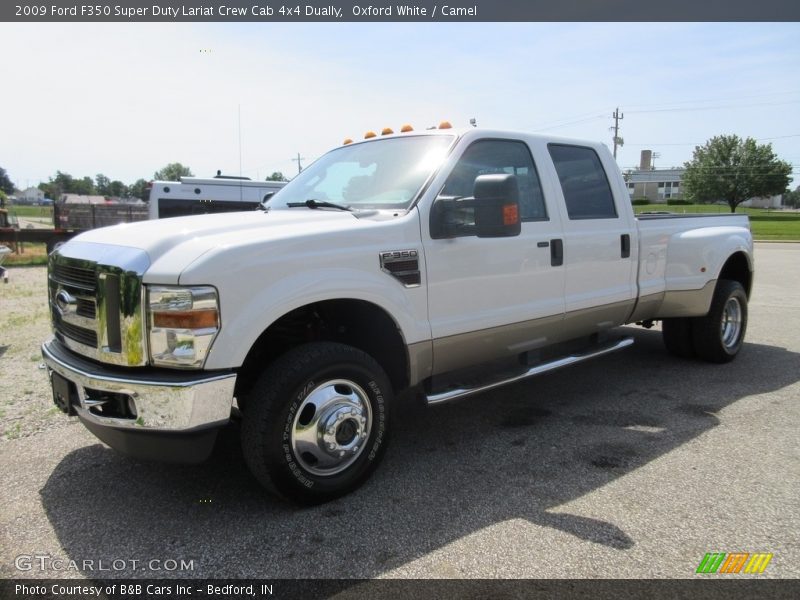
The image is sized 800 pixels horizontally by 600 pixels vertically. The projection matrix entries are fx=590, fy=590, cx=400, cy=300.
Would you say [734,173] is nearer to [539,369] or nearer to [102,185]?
[539,369]

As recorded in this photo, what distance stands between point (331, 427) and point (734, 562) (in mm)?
1872

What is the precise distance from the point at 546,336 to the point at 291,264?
6.81 ft

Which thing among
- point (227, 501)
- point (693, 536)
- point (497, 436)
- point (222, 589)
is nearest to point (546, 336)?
point (497, 436)

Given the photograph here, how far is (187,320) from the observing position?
2533 millimetres

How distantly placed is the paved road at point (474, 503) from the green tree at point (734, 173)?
75.6 meters

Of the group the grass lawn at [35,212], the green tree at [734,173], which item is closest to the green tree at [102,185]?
the grass lawn at [35,212]

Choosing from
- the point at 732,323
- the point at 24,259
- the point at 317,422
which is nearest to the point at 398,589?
the point at 317,422

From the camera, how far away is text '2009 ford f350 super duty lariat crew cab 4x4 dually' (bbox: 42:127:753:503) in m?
2.59

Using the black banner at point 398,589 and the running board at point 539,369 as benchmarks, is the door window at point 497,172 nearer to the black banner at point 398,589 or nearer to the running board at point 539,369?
the running board at point 539,369

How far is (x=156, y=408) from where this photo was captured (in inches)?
100

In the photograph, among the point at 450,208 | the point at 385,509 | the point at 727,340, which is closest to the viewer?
the point at 385,509

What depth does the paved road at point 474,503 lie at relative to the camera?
2537 millimetres

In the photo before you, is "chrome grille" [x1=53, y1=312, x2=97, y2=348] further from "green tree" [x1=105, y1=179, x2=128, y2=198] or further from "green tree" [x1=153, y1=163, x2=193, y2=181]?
"green tree" [x1=105, y1=179, x2=128, y2=198]

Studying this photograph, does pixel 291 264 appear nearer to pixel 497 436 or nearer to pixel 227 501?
pixel 227 501
